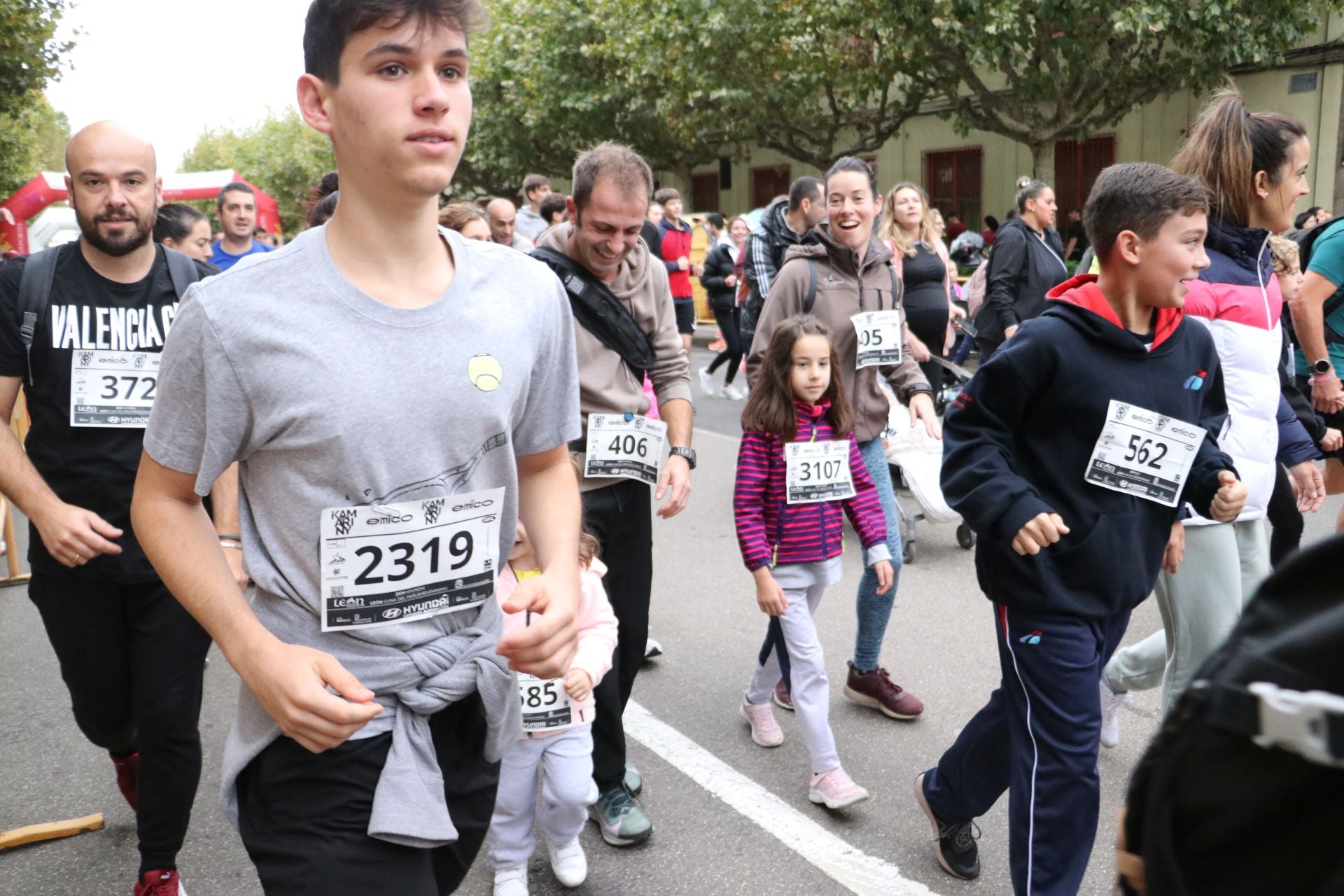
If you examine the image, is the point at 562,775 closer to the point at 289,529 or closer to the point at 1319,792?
the point at 289,529

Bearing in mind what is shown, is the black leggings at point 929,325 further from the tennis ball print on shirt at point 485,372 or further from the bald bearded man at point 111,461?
the tennis ball print on shirt at point 485,372

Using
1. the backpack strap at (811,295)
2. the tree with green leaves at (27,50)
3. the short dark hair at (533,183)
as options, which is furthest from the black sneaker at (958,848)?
the tree with green leaves at (27,50)

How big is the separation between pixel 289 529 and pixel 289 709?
10.9 inches

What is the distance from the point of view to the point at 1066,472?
9.39ft

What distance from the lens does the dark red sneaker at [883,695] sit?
4.50 meters

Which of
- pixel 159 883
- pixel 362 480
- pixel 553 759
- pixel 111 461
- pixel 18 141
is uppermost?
pixel 18 141

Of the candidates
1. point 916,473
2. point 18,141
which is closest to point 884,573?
point 916,473

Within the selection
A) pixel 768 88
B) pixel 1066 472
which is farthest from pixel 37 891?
pixel 768 88

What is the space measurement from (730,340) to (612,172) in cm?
995

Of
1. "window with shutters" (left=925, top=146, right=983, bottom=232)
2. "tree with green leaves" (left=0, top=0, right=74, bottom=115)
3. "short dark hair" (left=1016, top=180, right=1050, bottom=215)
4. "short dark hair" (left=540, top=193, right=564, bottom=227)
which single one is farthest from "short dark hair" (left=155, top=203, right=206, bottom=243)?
"window with shutters" (left=925, top=146, right=983, bottom=232)

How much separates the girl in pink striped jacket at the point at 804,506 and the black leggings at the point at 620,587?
316 mm

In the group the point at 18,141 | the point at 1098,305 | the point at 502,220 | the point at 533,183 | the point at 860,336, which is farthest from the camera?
the point at 18,141

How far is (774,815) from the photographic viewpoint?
3793 millimetres

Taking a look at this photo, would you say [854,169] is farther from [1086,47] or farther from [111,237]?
[1086,47]
